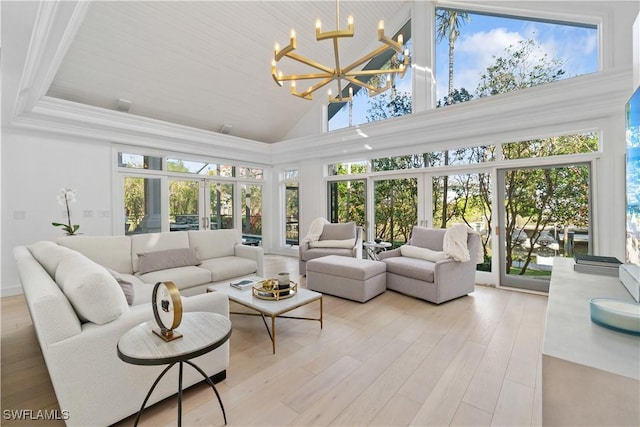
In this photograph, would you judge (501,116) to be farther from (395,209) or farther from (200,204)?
(200,204)

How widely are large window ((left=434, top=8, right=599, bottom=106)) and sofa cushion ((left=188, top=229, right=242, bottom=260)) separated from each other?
4.35 meters

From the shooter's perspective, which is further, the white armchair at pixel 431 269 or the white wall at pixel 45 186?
the white wall at pixel 45 186

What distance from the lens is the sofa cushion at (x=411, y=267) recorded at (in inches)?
137

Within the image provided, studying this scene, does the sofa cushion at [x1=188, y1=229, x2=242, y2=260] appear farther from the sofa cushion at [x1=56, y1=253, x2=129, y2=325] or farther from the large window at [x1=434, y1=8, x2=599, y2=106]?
the large window at [x1=434, y1=8, x2=599, y2=106]

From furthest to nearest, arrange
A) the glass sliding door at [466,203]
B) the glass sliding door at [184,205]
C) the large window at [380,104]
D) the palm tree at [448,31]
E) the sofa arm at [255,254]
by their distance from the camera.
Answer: the glass sliding door at [184,205] < the large window at [380,104] < the palm tree at [448,31] < the glass sliding door at [466,203] < the sofa arm at [255,254]

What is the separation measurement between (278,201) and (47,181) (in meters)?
4.44

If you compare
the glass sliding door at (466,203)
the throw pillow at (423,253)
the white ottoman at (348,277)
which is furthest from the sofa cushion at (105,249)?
the glass sliding door at (466,203)

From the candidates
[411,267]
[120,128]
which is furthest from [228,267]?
[120,128]

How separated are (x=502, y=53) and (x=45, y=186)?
728cm

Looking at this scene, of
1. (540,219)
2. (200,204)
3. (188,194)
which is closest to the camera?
(540,219)

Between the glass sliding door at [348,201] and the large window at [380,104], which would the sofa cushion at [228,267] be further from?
the large window at [380,104]

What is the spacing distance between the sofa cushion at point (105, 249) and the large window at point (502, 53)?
212 inches

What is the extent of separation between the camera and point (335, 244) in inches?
195

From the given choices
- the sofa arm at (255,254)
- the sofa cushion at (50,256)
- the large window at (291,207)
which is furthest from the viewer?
the large window at (291,207)
